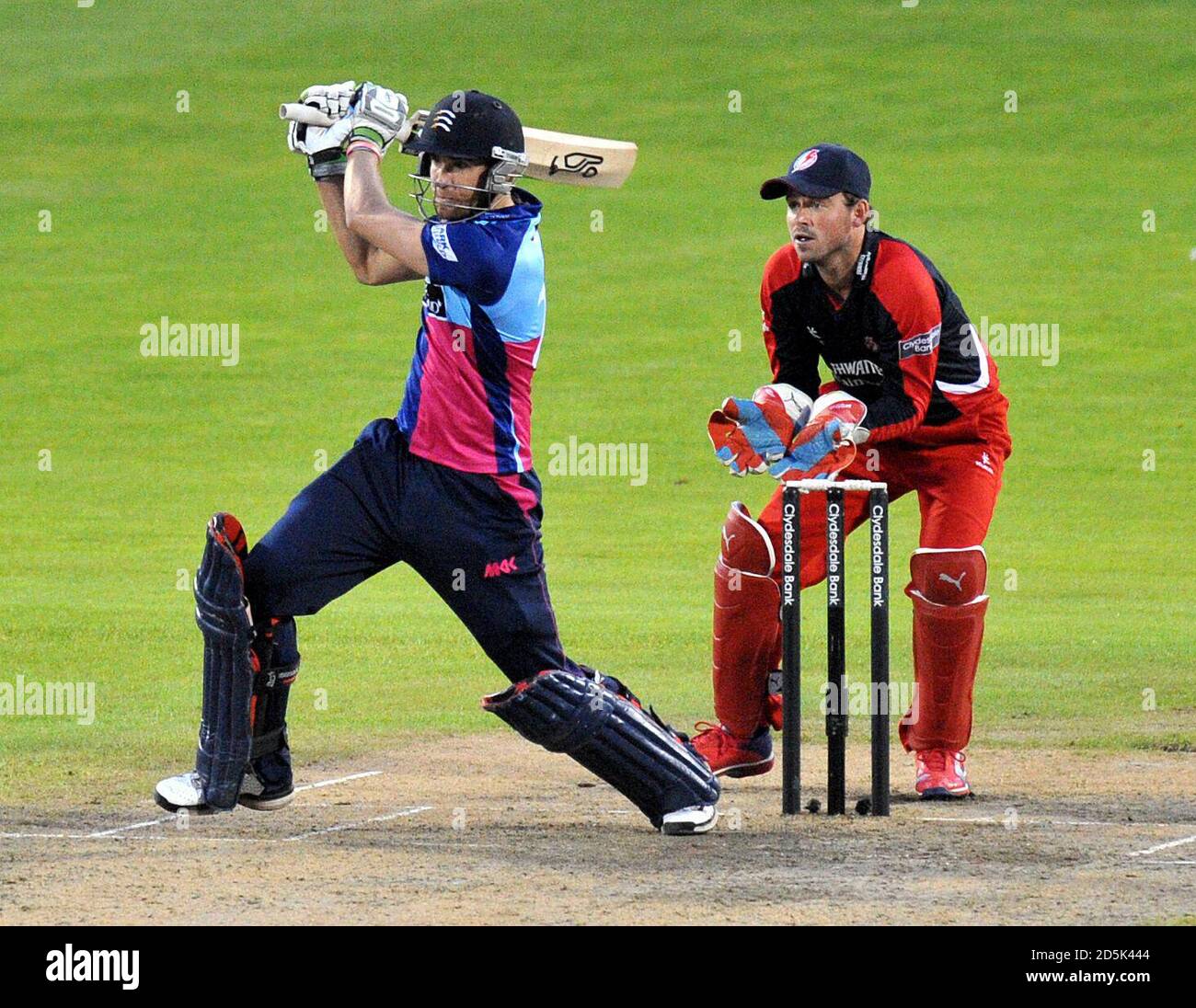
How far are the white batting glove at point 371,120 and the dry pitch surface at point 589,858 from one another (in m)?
2.10

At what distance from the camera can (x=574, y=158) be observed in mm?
7039

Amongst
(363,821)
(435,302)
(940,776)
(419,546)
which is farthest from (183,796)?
(940,776)

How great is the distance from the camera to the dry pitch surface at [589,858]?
568 cm

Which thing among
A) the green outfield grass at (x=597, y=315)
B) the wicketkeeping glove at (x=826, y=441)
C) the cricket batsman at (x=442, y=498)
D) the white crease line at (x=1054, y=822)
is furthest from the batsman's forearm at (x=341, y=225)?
the white crease line at (x=1054, y=822)

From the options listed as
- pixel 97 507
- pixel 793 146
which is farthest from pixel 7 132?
pixel 97 507

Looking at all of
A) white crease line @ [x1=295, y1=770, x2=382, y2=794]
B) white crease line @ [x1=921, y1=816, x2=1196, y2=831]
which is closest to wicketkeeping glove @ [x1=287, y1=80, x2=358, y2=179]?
white crease line @ [x1=295, y1=770, x2=382, y2=794]

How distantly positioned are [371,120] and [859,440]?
1.92 m

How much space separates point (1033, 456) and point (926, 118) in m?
13.6

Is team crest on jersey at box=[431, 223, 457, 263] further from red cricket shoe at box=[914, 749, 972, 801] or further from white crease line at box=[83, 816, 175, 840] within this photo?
red cricket shoe at box=[914, 749, 972, 801]

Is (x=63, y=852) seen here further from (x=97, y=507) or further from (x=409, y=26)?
(x=409, y=26)

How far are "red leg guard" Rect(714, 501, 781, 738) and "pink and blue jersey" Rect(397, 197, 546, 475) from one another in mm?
1421

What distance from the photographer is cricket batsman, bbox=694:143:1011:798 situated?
7320 mm

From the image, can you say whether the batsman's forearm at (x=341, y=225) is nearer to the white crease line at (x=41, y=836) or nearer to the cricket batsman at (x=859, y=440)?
the cricket batsman at (x=859, y=440)

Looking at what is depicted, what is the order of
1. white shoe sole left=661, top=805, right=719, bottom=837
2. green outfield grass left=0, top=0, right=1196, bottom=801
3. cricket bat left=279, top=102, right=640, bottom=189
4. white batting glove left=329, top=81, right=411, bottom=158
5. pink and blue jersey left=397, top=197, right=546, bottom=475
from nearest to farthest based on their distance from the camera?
pink and blue jersey left=397, top=197, right=546, bottom=475 → white batting glove left=329, top=81, right=411, bottom=158 → white shoe sole left=661, top=805, right=719, bottom=837 → cricket bat left=279, top=102, right=640, bottom=189 → green outfield grass left=0, top=0, right=1196, bottom=801
